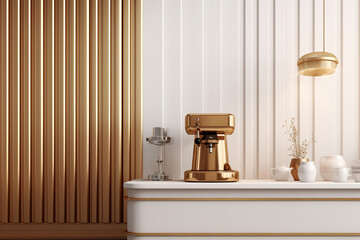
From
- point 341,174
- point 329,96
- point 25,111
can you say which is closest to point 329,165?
point 341,174

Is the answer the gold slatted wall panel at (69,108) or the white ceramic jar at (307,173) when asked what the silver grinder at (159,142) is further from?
the white ceramic jar at (307,173)

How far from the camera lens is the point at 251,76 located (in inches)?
90.1

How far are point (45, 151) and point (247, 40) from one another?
1401 mm

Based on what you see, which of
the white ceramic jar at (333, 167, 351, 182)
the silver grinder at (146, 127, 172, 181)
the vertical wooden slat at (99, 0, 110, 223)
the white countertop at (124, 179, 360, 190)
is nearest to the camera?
the white countertop at (124, 179, 360, 190)

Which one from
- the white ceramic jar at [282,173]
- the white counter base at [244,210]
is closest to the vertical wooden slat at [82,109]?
the white counter base at [244,210]

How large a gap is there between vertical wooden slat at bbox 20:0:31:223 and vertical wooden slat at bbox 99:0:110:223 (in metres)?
0.43

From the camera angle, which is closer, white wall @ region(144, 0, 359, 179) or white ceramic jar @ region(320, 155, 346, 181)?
white ceramic jar @ region(320, 155, 346, 181)

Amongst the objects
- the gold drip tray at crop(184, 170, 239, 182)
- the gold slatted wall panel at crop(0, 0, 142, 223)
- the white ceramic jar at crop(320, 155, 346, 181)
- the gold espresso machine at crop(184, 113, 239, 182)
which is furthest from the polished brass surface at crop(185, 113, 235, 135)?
the white ceramic jar at crop(320, 155, 346, 181)

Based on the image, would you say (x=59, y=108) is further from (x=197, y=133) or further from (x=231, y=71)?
(x=231, y=71)

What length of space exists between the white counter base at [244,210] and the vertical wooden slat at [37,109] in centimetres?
76

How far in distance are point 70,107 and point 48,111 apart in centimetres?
14

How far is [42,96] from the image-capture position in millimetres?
2285

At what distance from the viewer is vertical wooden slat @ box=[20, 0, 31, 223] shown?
2.25 meters

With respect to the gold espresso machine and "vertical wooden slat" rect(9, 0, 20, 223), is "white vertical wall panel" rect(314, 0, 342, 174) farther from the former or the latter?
"vertical wooden slat" rect(9, 0, 20, 223)
